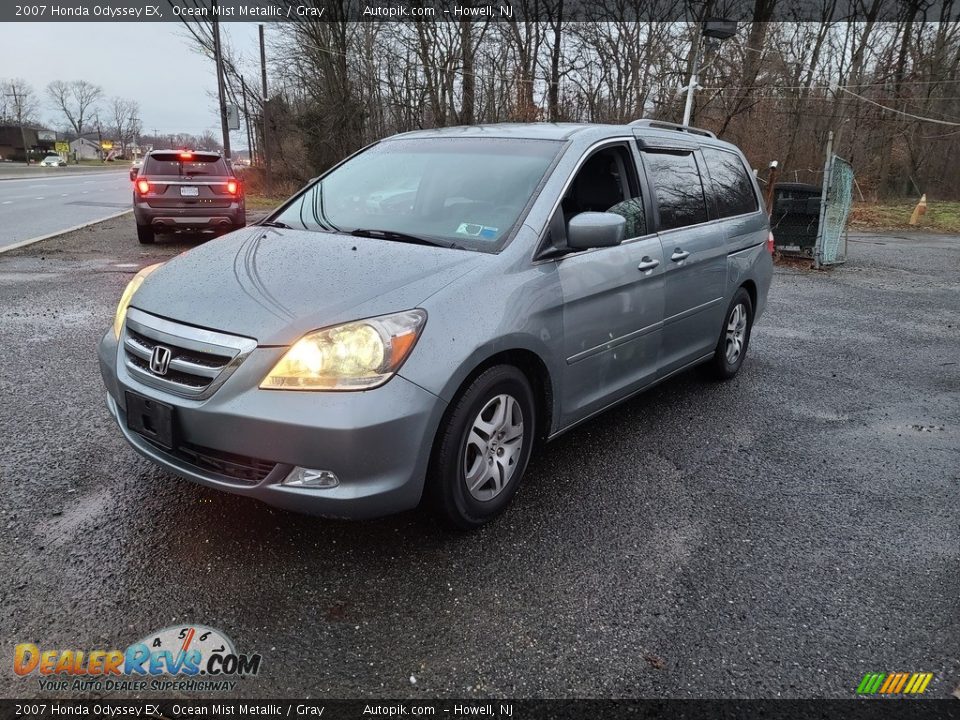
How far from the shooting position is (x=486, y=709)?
6.77 ft

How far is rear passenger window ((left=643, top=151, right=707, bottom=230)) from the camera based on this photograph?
4062 mm

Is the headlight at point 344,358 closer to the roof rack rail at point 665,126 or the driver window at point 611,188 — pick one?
the driver window at point 611,188

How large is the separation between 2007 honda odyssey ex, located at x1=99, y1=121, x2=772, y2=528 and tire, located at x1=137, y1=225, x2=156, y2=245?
29.7 ft

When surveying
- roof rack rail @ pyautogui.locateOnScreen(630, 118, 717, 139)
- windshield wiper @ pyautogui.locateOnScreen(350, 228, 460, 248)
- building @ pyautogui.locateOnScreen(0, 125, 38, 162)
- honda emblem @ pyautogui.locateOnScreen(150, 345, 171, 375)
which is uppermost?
building @ pyautogui.locateOnScreen(0, 125, 38, 162)

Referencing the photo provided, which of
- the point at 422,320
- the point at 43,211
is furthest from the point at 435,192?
the point at 43,211

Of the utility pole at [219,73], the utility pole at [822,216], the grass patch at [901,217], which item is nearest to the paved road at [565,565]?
the utility pole at [822,216]

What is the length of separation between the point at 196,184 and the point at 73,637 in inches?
426

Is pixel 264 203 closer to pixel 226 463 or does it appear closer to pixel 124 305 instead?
pixel 124 305

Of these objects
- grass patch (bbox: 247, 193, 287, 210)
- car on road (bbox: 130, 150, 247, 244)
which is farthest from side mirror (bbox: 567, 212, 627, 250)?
grass patch (bbox: 247, 193, 287, 210)

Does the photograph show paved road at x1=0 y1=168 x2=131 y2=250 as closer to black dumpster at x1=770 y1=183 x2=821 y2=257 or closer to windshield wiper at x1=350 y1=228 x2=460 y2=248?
windshield wiper at x1=350 y1=228 x2=460 y2=248

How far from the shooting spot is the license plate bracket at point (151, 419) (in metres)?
2.60

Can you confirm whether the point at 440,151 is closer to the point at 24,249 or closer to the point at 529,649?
the point at 529,649

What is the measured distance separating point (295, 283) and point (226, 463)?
2.55 ft

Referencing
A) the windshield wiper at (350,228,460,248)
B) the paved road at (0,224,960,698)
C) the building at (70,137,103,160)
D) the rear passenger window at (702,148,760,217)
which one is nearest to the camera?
the paved road at (0,224,960,698)
